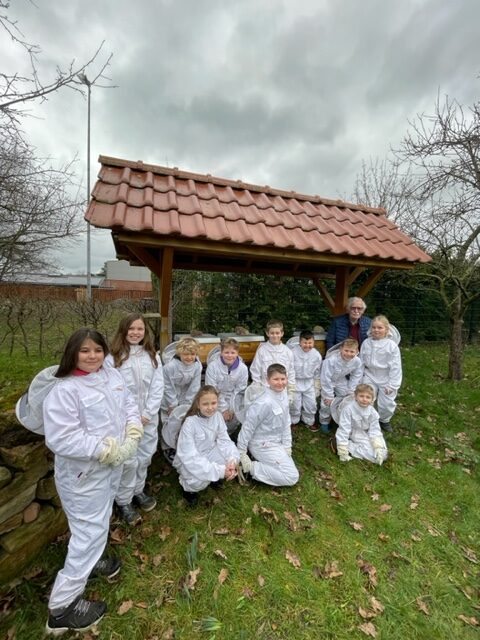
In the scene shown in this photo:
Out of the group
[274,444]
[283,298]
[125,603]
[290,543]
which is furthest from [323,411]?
[283,298]

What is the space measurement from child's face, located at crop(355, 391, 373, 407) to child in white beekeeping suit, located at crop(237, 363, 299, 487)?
104 cm

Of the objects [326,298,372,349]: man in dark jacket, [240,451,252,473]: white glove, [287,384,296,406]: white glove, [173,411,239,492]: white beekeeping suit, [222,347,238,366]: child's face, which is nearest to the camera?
[173,411,239,492]: white beekeeping suit

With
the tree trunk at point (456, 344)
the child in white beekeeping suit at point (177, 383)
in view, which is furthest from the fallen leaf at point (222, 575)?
the tree trunk at point (456, 344)

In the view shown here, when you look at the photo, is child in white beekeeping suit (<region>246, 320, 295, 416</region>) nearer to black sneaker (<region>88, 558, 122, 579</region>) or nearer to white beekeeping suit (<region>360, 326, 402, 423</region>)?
white beekeeping suit (<region>360, 326, 402, 423</region>)

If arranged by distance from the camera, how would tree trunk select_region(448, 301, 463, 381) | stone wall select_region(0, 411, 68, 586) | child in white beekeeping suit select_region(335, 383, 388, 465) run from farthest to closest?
tree trunk select_region(448, 301, 463, 381) → child in white beekeeping suit select_region(335, 383, 388, 465) → stone wall select_region(0, 411, 68, 586)

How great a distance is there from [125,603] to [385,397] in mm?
3711

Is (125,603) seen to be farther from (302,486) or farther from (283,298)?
(283,298)

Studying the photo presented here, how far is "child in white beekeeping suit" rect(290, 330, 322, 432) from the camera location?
4270 mm

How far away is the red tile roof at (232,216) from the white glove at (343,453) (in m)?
2.35

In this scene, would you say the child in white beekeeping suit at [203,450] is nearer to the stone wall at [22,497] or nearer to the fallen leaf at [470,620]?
the stone wall at [22,497]

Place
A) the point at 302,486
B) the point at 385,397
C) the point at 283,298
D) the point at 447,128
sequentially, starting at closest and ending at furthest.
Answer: the point at 302,486 < the point at 385,397 < the point at 447,128 < the point at 283,298

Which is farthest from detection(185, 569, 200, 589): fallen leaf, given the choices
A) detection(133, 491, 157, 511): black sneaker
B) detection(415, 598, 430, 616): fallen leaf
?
detection(415, 598, 430, 616): fallen leaf

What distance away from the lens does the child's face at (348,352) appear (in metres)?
4.00

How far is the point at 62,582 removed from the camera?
1.76 meters
